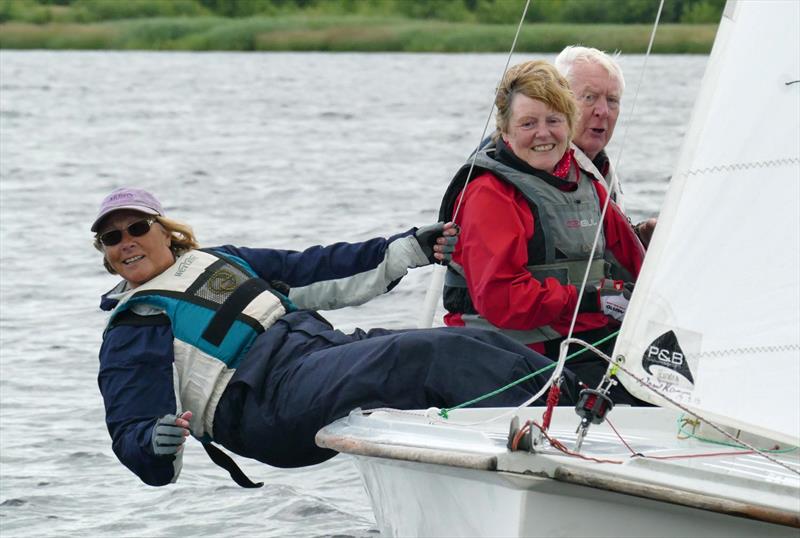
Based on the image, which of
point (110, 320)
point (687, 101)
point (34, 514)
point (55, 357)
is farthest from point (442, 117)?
point (110, 320)

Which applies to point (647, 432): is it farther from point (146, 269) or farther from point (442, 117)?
point (442, 117)

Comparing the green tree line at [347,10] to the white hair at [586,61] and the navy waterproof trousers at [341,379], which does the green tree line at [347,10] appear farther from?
the navy waterproof trousers at [341,379]

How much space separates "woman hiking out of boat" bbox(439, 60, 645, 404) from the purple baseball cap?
795mm

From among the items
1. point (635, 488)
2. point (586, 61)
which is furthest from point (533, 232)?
point (635, 488)

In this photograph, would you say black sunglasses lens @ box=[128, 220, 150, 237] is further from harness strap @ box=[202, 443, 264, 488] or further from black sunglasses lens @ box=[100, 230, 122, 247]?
harness strap @ box=[202, 443, 264, 488]

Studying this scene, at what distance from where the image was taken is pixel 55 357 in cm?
884

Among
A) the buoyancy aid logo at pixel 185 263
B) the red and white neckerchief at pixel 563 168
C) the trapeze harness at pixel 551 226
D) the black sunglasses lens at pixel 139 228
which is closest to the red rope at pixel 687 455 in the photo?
the trapeze harness at pixel 551 226

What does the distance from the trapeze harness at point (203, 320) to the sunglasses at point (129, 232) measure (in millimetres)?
131

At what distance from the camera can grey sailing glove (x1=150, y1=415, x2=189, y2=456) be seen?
12.1 ft

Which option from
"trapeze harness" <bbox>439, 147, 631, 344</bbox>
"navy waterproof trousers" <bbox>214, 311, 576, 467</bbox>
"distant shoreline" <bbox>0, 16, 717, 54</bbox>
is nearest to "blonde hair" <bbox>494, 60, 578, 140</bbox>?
"trapeze harness" <bbox>439, 147, 631, 344</bbox>

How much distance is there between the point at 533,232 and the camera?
4105 millimetres

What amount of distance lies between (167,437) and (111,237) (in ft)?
2.16

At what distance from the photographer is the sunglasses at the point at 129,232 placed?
4078mm

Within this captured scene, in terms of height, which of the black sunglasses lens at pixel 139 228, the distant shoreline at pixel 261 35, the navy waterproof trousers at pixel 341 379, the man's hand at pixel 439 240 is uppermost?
the man's hand at pixel 439 240
